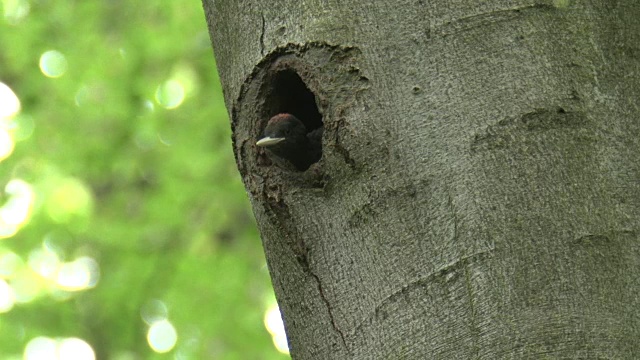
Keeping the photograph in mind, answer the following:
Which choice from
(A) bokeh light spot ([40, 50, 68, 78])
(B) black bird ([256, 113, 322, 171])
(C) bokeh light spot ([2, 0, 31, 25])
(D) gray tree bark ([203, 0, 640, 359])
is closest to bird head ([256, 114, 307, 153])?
(B) black bird ([256, 113, 322, 171])

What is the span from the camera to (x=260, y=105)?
1853 mm

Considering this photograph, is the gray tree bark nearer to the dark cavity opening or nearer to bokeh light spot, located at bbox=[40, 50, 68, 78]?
the dark cavity opening

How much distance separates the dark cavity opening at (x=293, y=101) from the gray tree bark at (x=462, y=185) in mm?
100

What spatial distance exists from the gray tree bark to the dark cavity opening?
0.10 meters

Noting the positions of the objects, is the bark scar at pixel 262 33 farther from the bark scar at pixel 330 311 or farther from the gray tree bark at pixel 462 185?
the bark scar at pixel 330 311

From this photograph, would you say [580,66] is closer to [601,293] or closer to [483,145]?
[483,145]

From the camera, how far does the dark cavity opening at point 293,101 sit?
1859mm

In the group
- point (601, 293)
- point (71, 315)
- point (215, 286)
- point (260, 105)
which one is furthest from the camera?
point (71, 315)

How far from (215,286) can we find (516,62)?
5026 mm

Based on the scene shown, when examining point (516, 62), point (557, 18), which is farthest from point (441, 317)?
point (557, 18)

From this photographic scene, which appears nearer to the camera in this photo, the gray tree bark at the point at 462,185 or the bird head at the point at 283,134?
the gray tree bark at the point at 462,185

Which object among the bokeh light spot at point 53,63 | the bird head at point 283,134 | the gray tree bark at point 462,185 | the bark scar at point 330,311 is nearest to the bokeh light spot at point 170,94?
the bokeh light spot at point 53,63

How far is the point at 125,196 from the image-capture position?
7293mm

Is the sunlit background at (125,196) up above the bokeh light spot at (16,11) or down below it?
below
